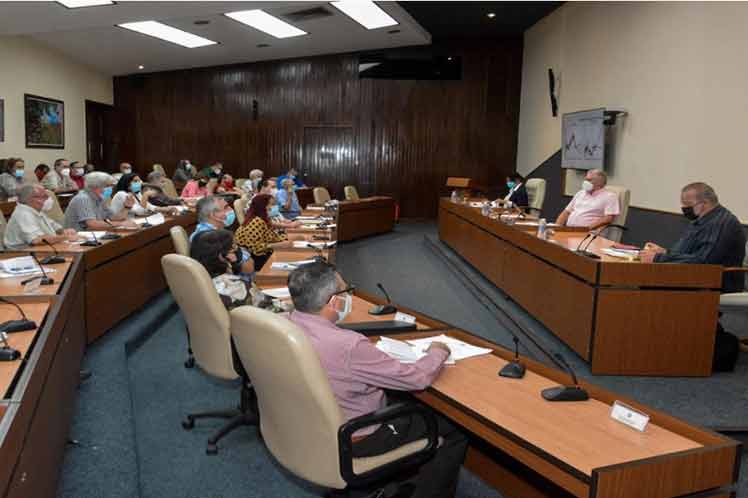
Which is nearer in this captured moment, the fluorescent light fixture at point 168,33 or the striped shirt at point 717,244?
the striped shirt at point 717,244

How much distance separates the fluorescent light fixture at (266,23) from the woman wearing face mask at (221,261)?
6.54 m

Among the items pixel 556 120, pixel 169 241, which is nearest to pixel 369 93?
pixel 556 120

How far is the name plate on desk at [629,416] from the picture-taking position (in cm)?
174

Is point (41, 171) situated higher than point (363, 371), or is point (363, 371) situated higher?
point (41, 171)

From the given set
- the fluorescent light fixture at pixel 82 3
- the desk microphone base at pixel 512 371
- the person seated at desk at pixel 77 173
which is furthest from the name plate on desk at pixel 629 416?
the person seated at desk at pixel 77 173

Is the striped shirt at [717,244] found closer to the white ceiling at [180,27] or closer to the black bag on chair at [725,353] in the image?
the black bag on chair at [725,353]

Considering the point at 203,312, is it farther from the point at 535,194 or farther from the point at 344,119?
the point at 344,119

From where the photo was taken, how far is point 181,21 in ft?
31.2

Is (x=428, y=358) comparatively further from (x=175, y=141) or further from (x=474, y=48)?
(x=175, y=141)

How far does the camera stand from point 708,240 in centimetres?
408

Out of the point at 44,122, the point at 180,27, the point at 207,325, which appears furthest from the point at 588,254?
the point at 44,122

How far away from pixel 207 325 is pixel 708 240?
10.7 feet

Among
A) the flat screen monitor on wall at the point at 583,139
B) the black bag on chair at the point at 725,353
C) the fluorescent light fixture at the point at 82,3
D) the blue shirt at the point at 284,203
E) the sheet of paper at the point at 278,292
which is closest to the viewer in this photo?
the sheet of paper at the point at 278,292

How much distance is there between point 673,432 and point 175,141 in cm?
1434
